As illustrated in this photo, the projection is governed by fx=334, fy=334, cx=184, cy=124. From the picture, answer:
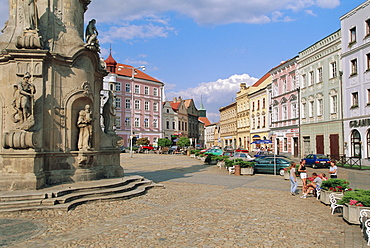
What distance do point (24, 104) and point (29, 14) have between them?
3.34m

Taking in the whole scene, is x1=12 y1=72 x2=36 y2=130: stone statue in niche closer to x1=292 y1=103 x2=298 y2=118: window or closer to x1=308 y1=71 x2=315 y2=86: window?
x1=308 y1=71 x2=315 y2=86: window

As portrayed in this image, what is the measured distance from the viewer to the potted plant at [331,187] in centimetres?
1145

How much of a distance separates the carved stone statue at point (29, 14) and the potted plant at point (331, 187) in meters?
11.8

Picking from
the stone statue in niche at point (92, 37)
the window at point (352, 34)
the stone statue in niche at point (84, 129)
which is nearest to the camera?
the stone statue in niche at point (84, 129)

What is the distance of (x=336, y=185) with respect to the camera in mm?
11656

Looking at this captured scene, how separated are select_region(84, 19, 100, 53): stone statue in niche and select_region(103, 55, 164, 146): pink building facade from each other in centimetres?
5314

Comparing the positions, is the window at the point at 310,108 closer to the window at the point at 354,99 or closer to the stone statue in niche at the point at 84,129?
the window at the point at 354,99

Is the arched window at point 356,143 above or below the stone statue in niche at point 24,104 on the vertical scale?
below

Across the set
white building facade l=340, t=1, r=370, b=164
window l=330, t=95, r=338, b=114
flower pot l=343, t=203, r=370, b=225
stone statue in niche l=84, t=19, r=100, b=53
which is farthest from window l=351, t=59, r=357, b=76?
flower pot l=343, t=203, r=370, b=225

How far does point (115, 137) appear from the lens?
48.5ft

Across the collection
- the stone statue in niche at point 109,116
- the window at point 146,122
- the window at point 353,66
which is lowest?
the stone statue in niche at point 109,116

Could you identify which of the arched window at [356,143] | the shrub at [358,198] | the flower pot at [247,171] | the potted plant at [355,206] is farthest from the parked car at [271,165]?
the potted plant at [355,206]

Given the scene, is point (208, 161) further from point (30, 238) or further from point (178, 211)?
point (30, 238)

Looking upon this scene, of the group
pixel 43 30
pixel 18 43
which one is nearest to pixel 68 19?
pixel 43 30
